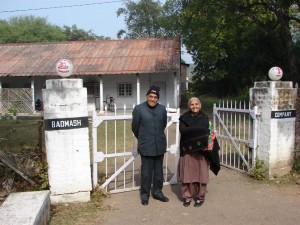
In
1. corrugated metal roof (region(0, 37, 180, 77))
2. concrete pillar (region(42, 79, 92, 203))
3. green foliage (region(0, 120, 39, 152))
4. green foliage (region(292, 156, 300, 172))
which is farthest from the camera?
corrugated metal roof (region(0, 37, 180, 77))

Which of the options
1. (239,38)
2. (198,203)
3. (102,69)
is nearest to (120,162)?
(198,203)

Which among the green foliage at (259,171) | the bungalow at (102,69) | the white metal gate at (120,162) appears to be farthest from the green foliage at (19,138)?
the bungalow at (102,69)

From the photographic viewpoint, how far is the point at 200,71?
112 feet

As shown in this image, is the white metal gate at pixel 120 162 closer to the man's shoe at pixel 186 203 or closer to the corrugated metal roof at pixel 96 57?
the man's shoe at pixel 186 203

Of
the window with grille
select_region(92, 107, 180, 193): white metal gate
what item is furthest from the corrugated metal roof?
select_region(92, 107, 180, 193): white metal gate

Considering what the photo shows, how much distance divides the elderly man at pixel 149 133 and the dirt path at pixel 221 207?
0.39 metres

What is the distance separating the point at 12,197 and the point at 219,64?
28.8 metres

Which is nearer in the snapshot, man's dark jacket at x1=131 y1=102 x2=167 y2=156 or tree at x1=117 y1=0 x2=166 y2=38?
man's dark jacket at x1=131 y1=102 x2=167 y2=156

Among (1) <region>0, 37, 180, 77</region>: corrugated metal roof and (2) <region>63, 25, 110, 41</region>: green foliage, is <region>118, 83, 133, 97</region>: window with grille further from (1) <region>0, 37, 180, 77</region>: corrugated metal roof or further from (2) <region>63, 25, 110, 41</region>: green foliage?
(2) <region>63, 25, 110, 41</region>: green foliage

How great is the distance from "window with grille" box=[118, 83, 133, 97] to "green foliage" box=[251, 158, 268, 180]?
16.7m

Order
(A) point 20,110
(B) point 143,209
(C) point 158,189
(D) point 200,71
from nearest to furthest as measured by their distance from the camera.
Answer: (B) point 143,209, (C) point 158,189, (A) point 20,110, (D) point 200,71

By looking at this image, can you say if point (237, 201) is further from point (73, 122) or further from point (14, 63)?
point (14, 63)

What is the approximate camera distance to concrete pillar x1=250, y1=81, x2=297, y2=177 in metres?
5.97

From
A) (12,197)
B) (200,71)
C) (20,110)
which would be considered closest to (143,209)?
(12,197)
